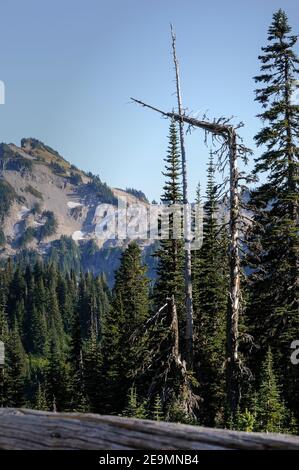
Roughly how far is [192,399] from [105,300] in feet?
492

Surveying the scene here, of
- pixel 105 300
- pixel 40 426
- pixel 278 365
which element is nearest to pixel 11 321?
pixel 105 300

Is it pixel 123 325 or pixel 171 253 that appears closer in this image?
pixel 171 253

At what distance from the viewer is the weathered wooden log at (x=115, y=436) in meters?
2.45

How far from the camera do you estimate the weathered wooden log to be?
2445 mm

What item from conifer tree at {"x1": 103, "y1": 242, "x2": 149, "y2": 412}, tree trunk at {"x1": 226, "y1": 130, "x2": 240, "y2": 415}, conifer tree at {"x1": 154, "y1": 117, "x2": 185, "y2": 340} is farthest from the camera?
conifer tree at {"x1": 103, "y1": 242, "x2": 149, "y2": 412}

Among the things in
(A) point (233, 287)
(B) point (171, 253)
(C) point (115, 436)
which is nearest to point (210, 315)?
(B) point (171, 253)

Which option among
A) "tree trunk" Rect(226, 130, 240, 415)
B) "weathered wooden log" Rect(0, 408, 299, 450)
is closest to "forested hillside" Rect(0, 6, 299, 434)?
"tree trunk" Rect(226, 130, 240, 415)

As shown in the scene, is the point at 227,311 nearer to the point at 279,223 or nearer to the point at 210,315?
the point at 279,223

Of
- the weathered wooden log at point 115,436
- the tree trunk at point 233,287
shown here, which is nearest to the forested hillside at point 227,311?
the tree trunk at point 233,287

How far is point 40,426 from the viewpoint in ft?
8.99

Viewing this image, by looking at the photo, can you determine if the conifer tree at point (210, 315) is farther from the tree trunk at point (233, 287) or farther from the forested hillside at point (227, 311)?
the tree trunk at point (233, 287)

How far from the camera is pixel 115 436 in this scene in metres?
2.57

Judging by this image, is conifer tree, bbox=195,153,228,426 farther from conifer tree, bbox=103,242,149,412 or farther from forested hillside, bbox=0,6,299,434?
conifer tree, bbox=103,242,149,412
